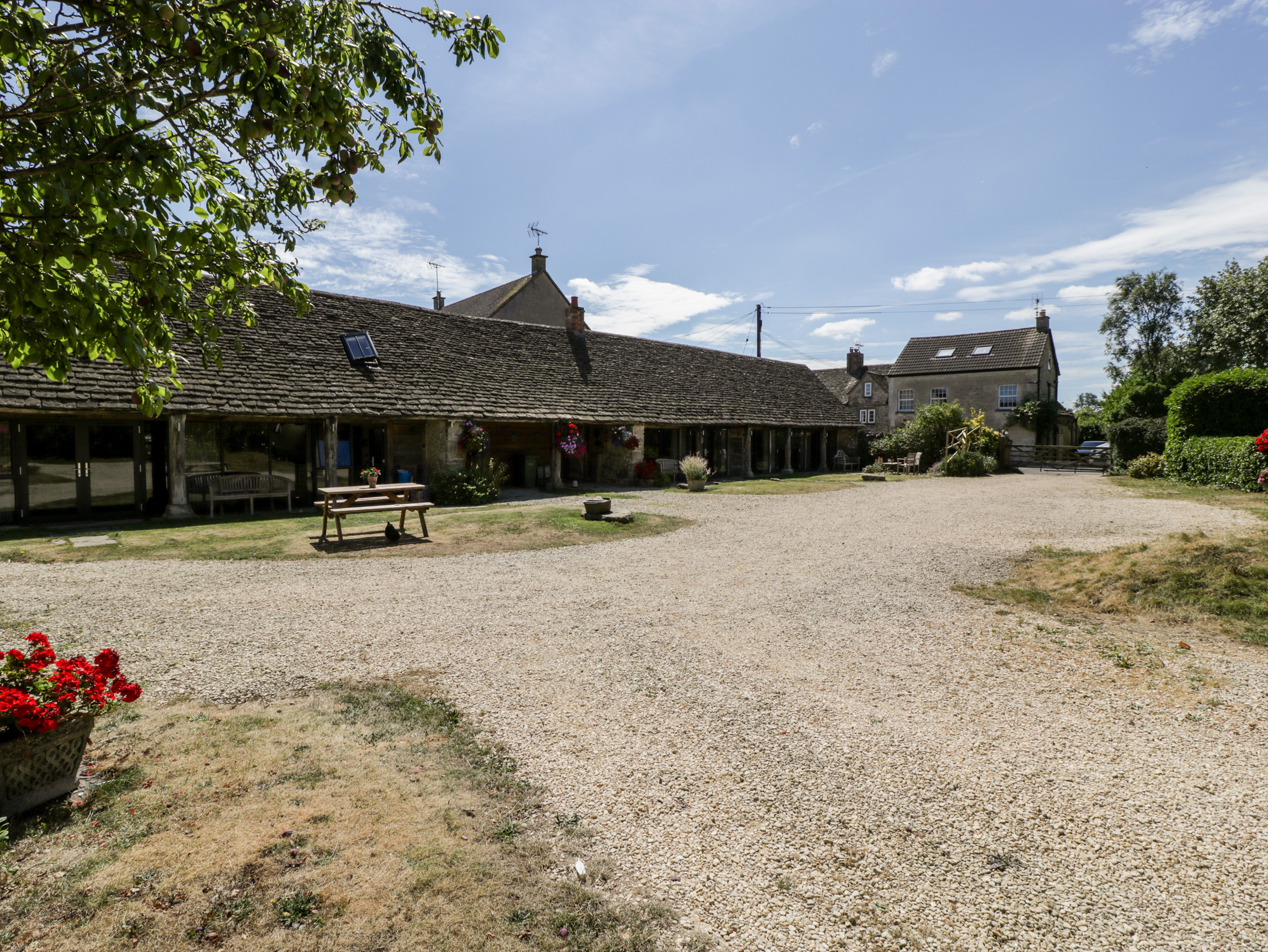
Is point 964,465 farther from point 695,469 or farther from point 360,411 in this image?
point 360,411

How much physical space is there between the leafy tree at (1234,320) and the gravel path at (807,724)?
32.5 m

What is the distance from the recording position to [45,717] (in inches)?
130

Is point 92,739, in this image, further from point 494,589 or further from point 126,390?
point 126,390

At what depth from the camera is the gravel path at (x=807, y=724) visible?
2893mm

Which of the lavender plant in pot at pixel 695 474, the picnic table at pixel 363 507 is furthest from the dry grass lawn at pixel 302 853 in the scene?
the lavender plant in pot at pixel 695 474

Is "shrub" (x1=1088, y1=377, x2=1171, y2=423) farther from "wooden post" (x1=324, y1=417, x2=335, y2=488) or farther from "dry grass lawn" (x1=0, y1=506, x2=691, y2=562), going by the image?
"wooden post" (x1=324, y1=417, x2=335, y2=488)

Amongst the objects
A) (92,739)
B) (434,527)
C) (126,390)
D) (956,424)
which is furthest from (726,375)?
(92,739)

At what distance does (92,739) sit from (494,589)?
15.0ft

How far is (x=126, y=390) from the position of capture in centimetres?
1367

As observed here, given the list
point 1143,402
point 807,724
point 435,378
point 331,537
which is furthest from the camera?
point 1143,402

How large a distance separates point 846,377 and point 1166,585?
156 ft

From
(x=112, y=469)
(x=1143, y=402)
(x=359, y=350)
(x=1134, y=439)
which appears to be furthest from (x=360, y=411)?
(x=1143, y=402)

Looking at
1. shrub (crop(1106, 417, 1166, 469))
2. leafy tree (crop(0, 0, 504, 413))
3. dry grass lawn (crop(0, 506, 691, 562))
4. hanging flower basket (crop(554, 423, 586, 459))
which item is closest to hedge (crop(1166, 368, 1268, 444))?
shrub (crop(1106, 417, 1166, 469))

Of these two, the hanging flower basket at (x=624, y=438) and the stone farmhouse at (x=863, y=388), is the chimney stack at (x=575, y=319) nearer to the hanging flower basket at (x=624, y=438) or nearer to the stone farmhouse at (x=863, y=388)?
the hanging flower basket at (x=624, y=438)
